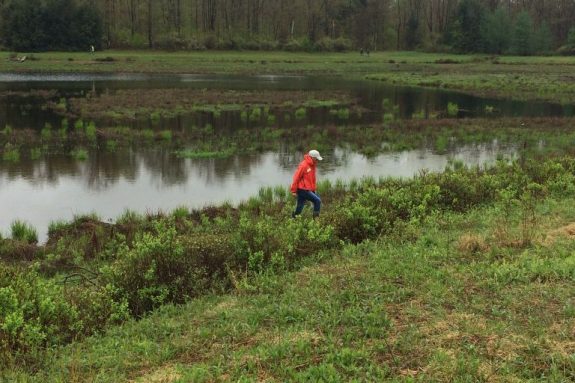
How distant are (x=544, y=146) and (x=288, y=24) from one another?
112 metres

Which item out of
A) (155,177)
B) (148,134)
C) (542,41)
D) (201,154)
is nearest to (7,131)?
(148,134)

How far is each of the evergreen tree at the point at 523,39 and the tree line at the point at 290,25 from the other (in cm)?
19

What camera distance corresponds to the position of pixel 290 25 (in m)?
130

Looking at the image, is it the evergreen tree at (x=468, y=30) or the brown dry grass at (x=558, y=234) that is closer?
the brown dry grass at (x=558, y=234)

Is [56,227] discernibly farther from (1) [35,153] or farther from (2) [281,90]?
(2) [281,90]

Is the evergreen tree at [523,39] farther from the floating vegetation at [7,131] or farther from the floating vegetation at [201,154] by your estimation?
the floating vegetation at [7,131]

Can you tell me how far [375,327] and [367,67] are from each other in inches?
3161

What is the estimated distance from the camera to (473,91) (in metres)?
53.5

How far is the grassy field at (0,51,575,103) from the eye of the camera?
55469 millimetres

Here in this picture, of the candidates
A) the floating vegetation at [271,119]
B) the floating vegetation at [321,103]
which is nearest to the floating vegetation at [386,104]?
the floating vegetation at [321,103]

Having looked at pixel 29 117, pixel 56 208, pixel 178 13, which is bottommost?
pixel 56 208

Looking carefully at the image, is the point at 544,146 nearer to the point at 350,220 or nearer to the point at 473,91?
the point at 350,220

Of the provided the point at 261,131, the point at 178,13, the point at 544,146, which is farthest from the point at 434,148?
the point at 178,13

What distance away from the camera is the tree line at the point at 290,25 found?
95750 millimetres
